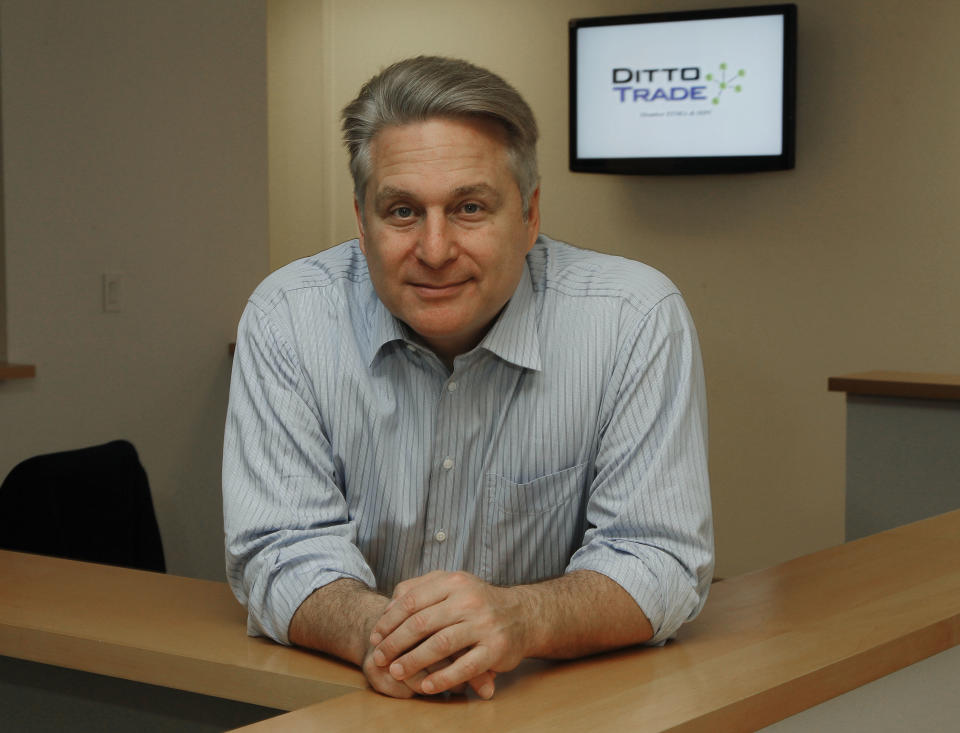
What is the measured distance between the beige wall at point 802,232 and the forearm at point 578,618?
326 cm

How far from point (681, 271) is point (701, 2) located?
1.05 meters

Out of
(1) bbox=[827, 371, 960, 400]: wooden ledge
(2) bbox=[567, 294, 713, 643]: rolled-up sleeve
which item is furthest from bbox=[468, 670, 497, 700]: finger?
(1) bbox=[827, 371, 960, 400]: wooden ledge

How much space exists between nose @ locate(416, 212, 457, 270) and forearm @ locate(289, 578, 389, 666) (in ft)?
1.32

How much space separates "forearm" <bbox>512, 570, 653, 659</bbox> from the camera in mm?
1151

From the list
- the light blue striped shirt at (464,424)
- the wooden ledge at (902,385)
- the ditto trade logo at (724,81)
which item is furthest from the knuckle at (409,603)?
the ditto trade logo at (724,81)

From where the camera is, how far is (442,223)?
1404 mm

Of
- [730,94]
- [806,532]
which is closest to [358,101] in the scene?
[730,94]

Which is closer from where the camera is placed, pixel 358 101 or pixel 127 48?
pixel 358 101

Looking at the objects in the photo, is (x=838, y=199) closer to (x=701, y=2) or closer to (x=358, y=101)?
(x=701, y=2)

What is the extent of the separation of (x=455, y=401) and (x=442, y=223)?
0.80ft

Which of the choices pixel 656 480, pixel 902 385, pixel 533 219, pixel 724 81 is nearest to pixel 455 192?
pixel 533 219

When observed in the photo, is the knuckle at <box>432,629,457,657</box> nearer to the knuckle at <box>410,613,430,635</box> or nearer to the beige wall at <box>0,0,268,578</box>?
the knuckle at <box>410,613,430,635</box>

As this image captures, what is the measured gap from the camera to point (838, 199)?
4.27m

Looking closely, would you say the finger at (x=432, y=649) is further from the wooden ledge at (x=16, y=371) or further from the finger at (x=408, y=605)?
the wooden ledge at (x=16, y=371)
